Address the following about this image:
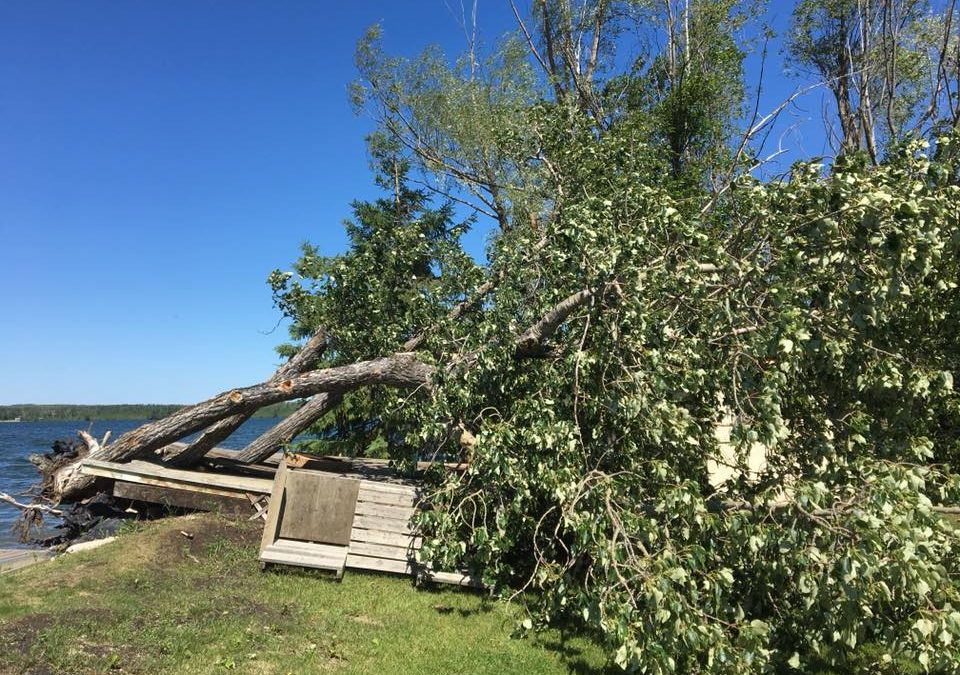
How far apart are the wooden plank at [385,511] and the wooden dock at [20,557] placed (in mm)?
4439

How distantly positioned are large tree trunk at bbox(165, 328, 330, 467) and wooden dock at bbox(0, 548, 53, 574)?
2033mm

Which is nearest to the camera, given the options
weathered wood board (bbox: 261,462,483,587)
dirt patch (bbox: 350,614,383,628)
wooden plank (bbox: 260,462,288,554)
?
dirt patch (bbox: 350,614,383,628)

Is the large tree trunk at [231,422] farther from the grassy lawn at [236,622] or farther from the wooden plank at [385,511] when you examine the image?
the wooden plank at [385,511]

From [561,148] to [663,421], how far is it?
5621 mm

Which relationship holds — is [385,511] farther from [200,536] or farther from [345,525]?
[200,536]

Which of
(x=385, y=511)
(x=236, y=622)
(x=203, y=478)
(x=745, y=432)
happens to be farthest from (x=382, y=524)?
(x=745, y=432)

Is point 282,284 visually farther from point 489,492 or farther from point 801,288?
point 801,288

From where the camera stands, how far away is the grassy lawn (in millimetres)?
4973

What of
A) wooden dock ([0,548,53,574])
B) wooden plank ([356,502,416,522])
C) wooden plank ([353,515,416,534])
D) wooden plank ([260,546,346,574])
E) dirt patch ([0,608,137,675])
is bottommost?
wooden dock ([0,548,53,574])

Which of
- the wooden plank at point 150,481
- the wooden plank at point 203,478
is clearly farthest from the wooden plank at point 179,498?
the wooden plank at point 203,478

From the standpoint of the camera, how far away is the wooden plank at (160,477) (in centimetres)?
938

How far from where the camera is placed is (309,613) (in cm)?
618

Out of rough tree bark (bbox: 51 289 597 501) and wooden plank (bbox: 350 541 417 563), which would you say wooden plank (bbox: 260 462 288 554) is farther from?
rough tree bark (bbox: 51 289 597 501)

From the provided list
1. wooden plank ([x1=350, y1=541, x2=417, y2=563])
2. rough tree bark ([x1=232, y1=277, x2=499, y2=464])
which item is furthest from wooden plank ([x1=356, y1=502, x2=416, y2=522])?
rough tree bark ([x1=232, y1=277, x2=499, y2=464])
